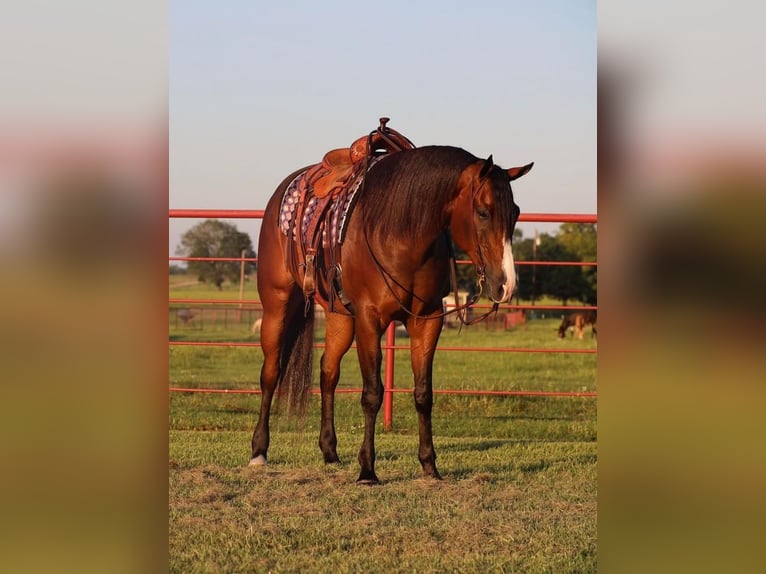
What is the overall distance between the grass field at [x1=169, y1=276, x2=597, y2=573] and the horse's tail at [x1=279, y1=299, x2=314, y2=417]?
15 cm

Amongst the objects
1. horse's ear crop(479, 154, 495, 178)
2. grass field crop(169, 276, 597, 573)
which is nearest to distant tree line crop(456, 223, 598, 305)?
grass field crop(169, 276, 597, 573)

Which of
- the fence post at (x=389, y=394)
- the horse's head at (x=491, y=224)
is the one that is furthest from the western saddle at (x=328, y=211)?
the fence post at (x=389, y=394)

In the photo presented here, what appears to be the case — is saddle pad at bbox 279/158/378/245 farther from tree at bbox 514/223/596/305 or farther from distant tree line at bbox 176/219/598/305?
tree at bbox 514/223/596/305

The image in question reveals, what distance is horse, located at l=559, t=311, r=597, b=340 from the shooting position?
1022 inches

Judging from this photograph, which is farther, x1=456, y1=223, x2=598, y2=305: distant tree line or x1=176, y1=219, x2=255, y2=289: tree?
x1=456, y1=223, x2=598, y2=305: distant tree line

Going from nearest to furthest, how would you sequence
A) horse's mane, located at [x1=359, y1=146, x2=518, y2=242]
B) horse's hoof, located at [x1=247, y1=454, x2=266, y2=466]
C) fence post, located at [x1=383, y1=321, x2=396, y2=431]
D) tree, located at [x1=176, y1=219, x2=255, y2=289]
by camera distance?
horse's mane, located at [x1=359, y1=146, x2=518, y2=242] → horse's hoof, located at [x1=247, y1=454, x2=266, y2=466] → fence post, located at [x1=383, y1=321, x2=396, y2=431] → tree, located at [x1=176, y1=219, x2=255, y2=289]

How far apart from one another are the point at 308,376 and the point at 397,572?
275cm

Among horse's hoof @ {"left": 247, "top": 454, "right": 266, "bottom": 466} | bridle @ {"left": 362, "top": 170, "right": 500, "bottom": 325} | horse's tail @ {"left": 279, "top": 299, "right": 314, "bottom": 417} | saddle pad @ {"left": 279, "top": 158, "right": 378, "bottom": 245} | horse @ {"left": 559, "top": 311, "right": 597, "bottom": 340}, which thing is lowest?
horse @ {"left": 559, "top": 311, "right": 597, "bottom": 340}

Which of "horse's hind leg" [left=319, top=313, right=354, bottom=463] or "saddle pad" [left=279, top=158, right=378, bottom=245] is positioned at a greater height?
"saddle pad" [left=279, top=158, right=378, bottom=245]
